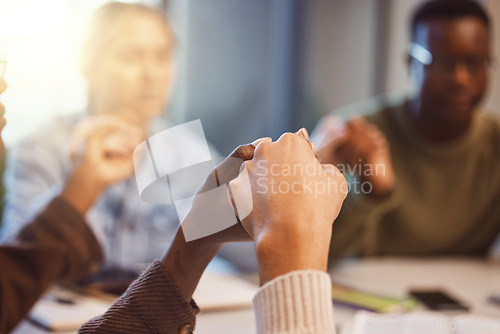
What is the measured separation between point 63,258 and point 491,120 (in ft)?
3.81

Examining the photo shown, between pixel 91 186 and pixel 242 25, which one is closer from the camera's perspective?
pixel 91 186

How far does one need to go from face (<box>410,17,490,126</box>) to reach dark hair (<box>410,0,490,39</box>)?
17 mm

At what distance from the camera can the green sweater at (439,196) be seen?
120cm

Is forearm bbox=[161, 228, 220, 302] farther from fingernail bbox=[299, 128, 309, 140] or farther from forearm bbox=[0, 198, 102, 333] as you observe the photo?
forearm bbox=[0, 198, 102, 333]

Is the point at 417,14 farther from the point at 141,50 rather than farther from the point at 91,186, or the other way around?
the point at 91,186

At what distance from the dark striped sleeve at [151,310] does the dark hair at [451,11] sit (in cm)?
96

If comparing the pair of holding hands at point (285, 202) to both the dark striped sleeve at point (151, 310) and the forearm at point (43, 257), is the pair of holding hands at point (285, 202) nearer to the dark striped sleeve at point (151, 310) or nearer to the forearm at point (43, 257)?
the dark striped sleeve at point (151, 310)

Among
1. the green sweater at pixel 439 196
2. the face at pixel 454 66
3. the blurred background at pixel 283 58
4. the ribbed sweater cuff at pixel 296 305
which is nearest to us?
the ribbed sweater cuff at pixel 296 305

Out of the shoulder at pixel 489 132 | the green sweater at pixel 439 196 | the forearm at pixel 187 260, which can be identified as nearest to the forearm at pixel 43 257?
the forearm at pixel 187 260

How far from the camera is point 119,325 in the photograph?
371mm

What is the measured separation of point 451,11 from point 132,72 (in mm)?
717

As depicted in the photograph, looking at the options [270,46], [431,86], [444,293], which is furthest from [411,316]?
[270,46]

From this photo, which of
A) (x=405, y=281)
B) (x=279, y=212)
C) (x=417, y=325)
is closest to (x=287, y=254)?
(x=279, y=212)

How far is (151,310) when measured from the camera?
0.37 meters
